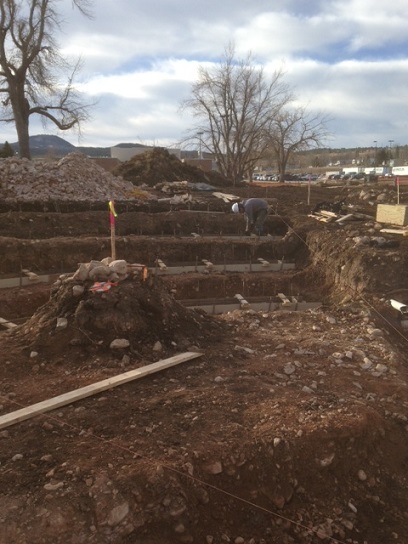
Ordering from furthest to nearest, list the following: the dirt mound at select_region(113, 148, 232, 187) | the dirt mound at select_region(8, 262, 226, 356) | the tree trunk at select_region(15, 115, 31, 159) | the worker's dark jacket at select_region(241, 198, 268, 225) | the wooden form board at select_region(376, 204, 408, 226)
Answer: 1. the dirt mound at select_region(113, 148, 232, 187)
2. the tree trunk at select_region(15, 115, 31, 159)
3. the worker's dark jacket at select_region(241, 198, 268, 225)
4. the wooden form board at select_region(376, 204, 408, 226)
5. the dirt mound at select_region(8, 262, 226, 356)

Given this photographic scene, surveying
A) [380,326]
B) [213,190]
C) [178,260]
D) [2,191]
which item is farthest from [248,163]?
[380,326]

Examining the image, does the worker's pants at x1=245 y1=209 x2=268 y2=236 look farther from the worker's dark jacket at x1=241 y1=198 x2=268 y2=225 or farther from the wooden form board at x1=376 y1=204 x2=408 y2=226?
the wooden form board at x1=376 y1=204 x2=408 y2=226

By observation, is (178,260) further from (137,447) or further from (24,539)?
(24,539)

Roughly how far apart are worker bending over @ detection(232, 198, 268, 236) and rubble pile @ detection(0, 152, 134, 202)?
6.01 metres

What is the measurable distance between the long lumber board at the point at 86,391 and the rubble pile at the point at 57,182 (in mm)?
11012

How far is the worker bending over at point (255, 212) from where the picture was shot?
11688mm

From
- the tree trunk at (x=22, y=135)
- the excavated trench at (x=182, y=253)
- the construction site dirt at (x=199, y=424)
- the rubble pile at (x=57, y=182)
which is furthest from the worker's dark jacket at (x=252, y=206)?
the tree trunk at (x=22, y=135)

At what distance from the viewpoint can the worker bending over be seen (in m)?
11.7

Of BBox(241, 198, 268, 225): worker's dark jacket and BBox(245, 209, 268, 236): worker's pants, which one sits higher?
BBox(241, 198, 268, 225): worker's dark jacket

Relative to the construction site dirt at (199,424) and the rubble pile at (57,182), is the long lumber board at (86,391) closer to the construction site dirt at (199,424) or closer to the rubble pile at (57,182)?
the construction site dirt at (199,424)

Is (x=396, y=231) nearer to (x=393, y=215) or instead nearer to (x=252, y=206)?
(x=393, y=215)

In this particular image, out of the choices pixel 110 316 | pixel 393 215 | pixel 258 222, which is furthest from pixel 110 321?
pixel 393 215

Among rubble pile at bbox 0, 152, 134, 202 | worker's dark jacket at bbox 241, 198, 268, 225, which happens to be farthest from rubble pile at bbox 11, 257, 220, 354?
rubble pile at bbox 0, 152, 134, 202

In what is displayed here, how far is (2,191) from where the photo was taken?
47.5 ft
